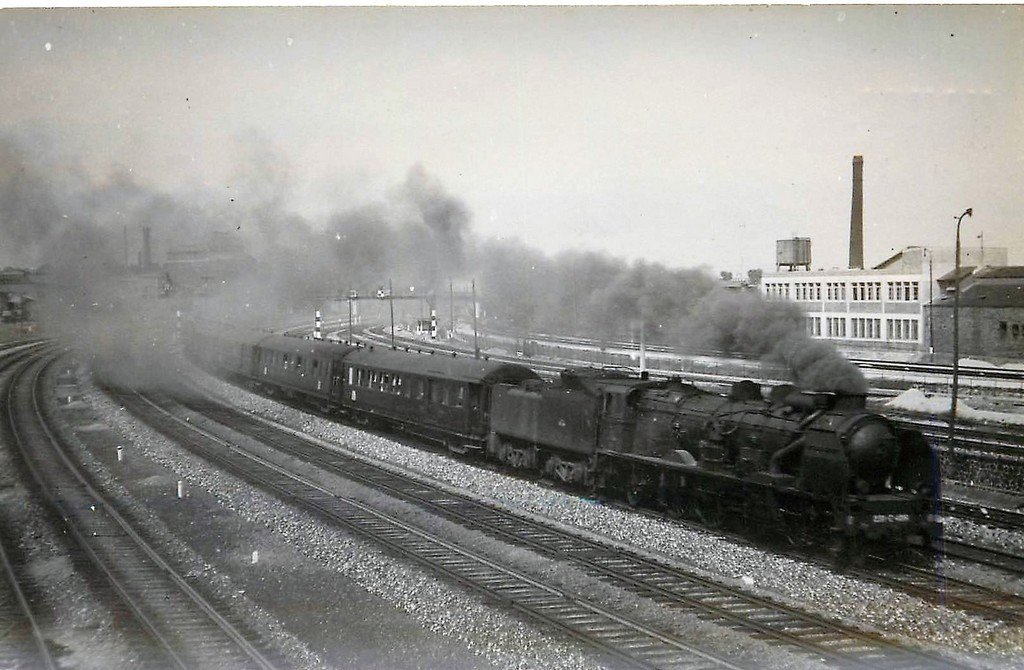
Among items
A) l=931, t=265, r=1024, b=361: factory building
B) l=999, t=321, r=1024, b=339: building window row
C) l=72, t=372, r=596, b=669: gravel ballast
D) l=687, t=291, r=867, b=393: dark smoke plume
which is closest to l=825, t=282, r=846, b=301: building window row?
l=931, t=265, r=1024, b=361: factory building

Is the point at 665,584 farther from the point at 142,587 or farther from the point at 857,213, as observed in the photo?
the point at 857,213

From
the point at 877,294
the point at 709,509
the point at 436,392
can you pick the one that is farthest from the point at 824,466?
the point at 436,392

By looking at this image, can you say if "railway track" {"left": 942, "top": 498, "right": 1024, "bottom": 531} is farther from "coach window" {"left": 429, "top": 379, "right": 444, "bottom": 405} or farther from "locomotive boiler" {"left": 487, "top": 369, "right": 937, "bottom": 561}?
"coach window" {"left": 429, "top": 379, "right": 444, "bottom": 405}

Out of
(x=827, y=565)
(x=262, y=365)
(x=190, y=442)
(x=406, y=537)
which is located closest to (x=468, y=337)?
(x=262, y=365)

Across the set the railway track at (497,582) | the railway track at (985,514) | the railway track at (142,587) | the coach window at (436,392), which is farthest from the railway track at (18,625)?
the railway track at (985,514)

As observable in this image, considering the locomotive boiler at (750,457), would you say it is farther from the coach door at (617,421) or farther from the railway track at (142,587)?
the railway track at (142,587)
